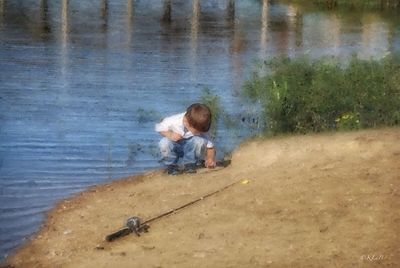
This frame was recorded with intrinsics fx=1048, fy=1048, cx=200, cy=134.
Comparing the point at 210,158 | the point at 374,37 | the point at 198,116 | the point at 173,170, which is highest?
the point at 198,116

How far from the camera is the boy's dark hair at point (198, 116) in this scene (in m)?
11.0

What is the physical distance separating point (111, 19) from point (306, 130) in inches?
1008

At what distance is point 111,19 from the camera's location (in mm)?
38250

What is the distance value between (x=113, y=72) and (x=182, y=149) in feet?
37.3

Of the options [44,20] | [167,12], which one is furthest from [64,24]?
[167,12]

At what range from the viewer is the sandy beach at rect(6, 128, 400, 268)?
786 centimetres

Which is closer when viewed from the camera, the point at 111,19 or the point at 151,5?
the point at 111,19

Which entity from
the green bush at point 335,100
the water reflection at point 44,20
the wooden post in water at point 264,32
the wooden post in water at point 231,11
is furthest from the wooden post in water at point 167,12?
the green bush at point 335,100

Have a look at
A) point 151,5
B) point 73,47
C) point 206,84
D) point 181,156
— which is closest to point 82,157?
point 181,156

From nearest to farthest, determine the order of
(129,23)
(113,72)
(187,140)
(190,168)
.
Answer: (187,140), (190,168), (113,72), (129,23)

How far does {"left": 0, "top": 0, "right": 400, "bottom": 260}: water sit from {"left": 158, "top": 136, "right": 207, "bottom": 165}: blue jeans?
0.99m

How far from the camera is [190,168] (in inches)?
453

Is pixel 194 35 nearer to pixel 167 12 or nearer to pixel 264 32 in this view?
pixel 264 32

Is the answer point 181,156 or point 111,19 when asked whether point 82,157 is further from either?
point 111,19
